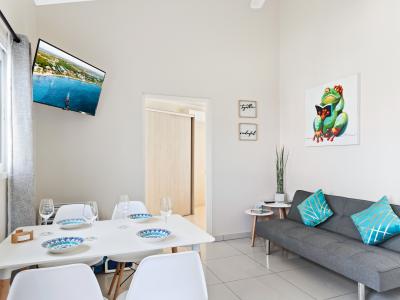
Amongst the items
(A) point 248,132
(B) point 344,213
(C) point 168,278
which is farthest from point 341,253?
(A) point 248,132

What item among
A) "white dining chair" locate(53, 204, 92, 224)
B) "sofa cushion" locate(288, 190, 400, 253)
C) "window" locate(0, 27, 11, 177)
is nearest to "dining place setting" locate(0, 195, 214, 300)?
"white dining chair" locate(53, 204, 92, 224)

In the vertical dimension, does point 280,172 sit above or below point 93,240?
above

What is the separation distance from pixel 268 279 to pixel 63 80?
2800mm

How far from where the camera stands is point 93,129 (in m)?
3.54

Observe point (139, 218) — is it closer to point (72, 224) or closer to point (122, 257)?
point (122, 257)

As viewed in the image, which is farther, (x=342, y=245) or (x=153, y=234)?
(x=342, y=245)

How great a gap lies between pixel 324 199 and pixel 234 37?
102 inches

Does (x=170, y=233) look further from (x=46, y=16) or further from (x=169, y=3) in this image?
(x=169, y=3)

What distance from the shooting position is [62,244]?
1.74m

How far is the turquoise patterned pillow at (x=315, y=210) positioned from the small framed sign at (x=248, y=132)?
1283mm

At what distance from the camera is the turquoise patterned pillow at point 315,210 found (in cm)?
336

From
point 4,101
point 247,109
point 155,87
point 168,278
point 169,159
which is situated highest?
point 155,87

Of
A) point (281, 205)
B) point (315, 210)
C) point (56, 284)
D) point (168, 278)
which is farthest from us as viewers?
point (281, 205)

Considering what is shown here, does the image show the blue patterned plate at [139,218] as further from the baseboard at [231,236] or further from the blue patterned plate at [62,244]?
the baseboard at [231,236]
